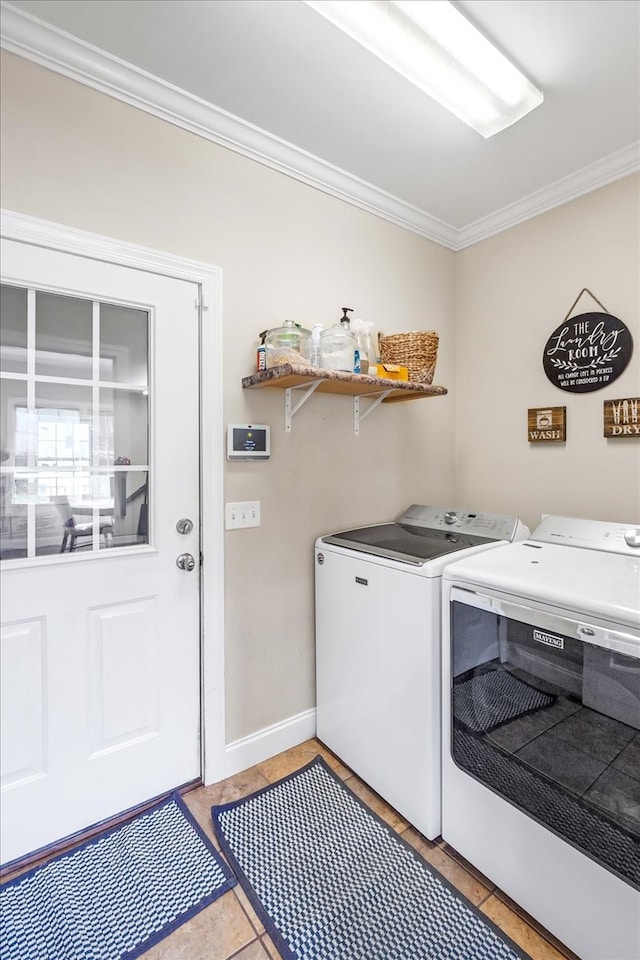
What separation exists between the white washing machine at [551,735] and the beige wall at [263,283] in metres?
0.77

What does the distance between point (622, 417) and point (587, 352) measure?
347mm

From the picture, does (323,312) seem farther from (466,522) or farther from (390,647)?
(390,647)

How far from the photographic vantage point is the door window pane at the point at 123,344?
1604 millimetres

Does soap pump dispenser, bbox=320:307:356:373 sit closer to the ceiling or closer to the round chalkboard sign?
the ceiling

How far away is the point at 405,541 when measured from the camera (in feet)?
6.29

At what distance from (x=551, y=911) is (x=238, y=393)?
192cm

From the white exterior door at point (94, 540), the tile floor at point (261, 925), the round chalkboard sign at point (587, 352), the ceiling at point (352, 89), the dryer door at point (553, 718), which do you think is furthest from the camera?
the round chalkboard sign at point (587, 352)

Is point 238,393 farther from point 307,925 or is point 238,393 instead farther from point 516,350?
point 307,925

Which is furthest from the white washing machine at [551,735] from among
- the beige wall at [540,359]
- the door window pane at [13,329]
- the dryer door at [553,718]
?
the door window pane at [13,329]

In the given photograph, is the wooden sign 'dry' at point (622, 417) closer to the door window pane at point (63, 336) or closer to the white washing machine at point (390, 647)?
the white washing machine at point (390, 647)

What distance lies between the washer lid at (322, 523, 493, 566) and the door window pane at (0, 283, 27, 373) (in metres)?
1.33

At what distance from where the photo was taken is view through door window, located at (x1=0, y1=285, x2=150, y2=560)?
145 cm

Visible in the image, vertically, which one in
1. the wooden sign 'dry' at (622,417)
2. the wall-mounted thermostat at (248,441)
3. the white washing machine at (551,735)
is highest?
the wooden sign 'dry' at (622,417)

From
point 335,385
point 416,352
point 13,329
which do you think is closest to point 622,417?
point 416,352
